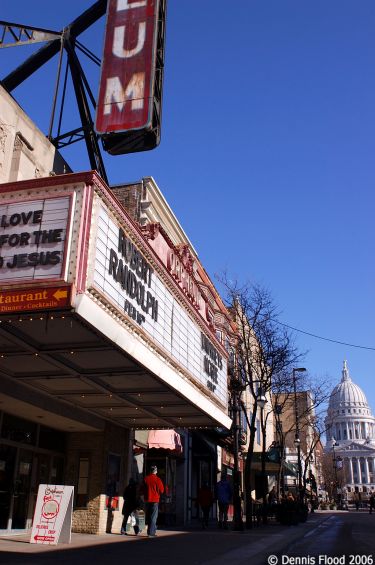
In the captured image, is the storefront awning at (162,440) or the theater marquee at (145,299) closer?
the theater marquee at (145,299)

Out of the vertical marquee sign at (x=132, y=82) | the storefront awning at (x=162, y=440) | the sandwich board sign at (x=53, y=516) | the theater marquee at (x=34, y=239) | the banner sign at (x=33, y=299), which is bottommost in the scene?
the sandwich board sign at (x=53, y=516)

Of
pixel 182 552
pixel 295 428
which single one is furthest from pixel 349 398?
pixel 182 552

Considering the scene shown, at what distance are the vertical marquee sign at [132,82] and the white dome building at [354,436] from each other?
165307mm

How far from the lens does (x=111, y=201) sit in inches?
382

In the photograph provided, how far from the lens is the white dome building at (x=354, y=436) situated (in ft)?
571

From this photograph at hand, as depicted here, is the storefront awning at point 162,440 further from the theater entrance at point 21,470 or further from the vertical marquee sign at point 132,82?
the vertical marquee sign at point 132,82

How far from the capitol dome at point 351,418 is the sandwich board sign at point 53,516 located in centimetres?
17604

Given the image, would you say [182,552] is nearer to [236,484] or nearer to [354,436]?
[236,484]

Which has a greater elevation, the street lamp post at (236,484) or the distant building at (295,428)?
the distant building at (295,428)

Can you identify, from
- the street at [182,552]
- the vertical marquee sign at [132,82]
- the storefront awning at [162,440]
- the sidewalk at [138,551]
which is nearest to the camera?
the sidewalk at [138,551]

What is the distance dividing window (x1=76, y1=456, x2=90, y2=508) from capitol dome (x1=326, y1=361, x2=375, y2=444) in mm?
171695

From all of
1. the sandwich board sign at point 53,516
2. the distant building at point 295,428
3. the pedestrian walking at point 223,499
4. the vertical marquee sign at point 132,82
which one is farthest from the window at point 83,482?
the distant building at point 295,428

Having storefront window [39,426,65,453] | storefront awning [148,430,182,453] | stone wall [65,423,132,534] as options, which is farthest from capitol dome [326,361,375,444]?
storefront window [39,426,65,453]

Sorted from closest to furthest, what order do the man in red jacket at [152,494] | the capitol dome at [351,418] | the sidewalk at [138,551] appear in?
1. the sidewalk at [138,551]
2. the man in red jacket at [152,494]
3. the capitol dome at [351,418]
